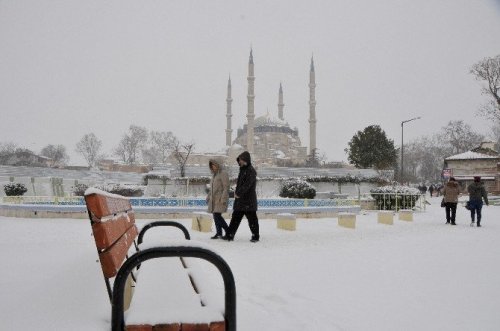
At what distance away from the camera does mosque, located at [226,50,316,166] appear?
267ft

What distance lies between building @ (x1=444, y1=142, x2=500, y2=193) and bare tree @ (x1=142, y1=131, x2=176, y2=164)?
163 ft

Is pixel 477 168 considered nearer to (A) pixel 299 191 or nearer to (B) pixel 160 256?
(A) pixel 299 191

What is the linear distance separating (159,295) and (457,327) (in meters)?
2.45

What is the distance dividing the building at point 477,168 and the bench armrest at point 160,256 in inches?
1858

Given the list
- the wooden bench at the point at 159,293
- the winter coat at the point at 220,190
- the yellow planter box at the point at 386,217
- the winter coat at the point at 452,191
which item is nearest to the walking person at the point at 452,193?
the winter coat at the point at 452,191

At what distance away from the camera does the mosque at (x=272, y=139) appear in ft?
267

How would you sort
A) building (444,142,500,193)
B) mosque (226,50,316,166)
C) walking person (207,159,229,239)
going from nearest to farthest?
walking person (207,159,229,239) < building (444,142,500,193) < mosque (226,50,316,166)

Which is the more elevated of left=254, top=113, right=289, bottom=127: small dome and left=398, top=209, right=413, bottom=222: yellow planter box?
left=254, top=113, right=289, bottom=127: small dome

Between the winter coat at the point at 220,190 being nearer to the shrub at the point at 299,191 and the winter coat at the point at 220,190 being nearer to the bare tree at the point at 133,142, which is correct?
the shrub at the point at 299,191

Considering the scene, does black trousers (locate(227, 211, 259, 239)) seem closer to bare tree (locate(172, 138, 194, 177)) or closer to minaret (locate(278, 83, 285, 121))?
bare tree (locate(172, 138, 194, 177))

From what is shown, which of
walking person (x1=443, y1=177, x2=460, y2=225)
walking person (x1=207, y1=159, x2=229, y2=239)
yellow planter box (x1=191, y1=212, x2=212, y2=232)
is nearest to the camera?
walking person (x1=207, y1=159, x2=229, y2=239)

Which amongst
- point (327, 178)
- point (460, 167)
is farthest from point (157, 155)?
point (327, 178)

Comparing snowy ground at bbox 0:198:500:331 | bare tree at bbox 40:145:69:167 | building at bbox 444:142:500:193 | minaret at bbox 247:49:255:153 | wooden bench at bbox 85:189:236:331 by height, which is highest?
minaret at bbox 247:49:255:153

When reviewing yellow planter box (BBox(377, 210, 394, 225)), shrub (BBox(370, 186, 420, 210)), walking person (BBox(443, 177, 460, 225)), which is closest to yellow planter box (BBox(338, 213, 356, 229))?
yellow planter box (BBox(377, 210, 394, 225))
